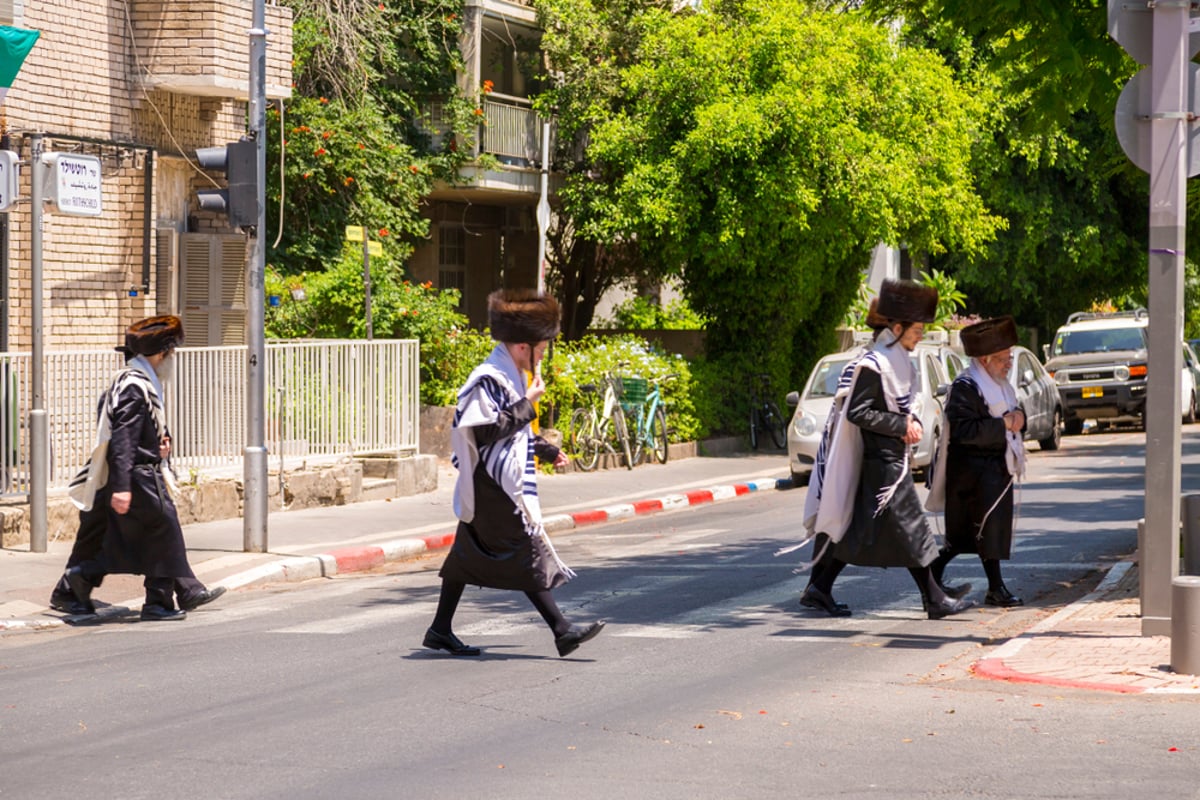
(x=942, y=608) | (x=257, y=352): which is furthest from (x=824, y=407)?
(x=942, y=608)

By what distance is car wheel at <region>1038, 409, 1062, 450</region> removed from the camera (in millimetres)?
25562

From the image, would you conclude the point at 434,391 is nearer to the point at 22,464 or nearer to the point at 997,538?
the point at 22,464

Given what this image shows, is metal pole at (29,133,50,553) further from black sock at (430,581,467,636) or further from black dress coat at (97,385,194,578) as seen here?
black sock at (430,581,467,636)

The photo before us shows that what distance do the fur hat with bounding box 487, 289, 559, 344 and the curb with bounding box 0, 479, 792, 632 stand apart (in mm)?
3937

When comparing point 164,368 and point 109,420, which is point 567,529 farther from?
point 109,420

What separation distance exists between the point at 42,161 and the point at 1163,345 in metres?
8.53

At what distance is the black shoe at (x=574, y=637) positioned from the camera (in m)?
8.70

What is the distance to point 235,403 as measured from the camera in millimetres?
16203

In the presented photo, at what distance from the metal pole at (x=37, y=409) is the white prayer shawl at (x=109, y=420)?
99.6 inches

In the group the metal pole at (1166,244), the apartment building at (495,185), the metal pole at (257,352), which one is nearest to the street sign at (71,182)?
the metal pole at (257,352)

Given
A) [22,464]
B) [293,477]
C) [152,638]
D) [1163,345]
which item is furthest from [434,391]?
[1163,345]

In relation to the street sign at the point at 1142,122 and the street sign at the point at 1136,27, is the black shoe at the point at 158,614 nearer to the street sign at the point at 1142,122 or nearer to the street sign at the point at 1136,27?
the street sign at the point at 1142,122

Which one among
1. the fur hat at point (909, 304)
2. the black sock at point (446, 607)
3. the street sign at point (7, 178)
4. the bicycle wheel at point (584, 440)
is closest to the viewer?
the black sock at point (446, 607)

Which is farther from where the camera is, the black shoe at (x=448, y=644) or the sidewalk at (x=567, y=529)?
the black shoe at (x=448, y=644)
